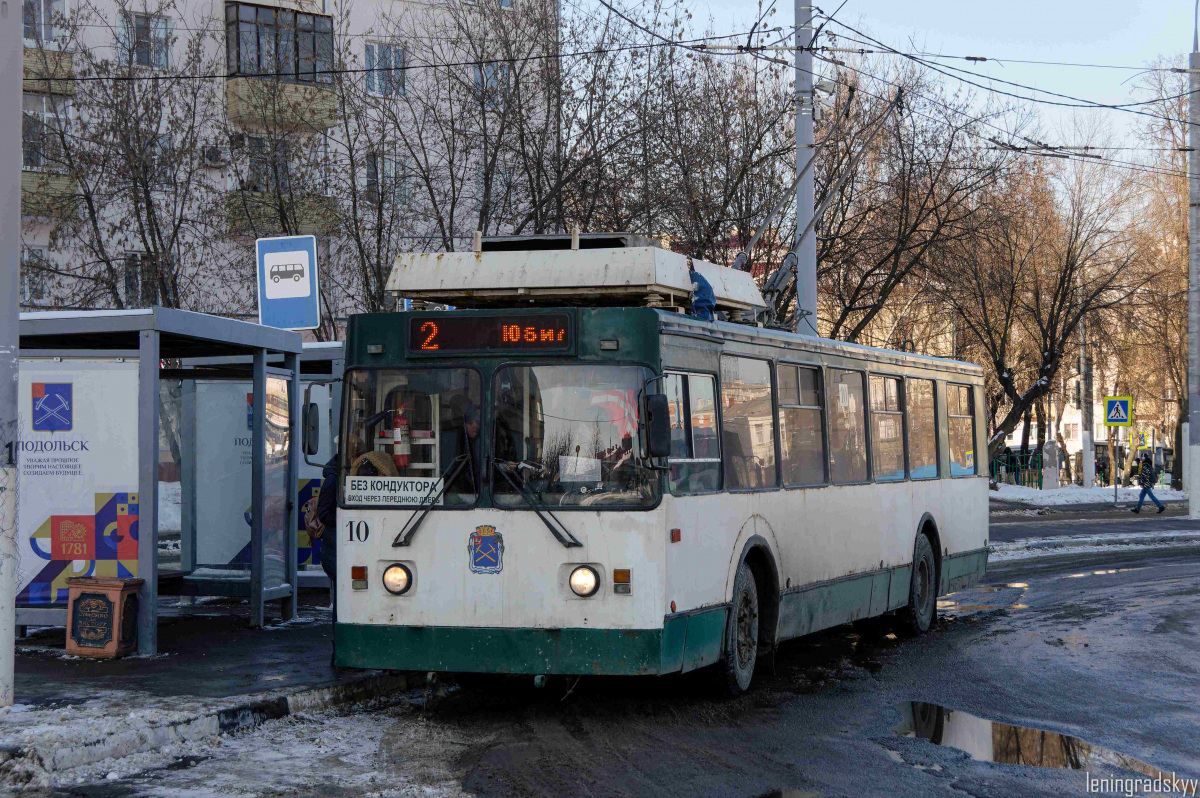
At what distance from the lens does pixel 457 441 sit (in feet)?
29.5

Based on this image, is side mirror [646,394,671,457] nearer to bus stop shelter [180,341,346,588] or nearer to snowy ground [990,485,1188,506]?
bus stop shelter [180,341,346,588]

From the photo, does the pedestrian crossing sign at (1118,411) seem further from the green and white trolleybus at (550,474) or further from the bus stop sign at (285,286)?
the green and white trolleybus at (550,474)

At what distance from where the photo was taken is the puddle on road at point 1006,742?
7738 millimetres

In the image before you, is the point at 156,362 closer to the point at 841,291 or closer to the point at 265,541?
the point at 265,541

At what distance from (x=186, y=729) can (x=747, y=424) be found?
4376 mm

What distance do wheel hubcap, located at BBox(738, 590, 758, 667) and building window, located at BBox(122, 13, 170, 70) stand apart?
757 inches

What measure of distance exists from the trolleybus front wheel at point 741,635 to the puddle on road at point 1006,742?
1.15 meters

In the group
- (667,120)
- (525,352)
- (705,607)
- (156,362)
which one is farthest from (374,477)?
(667,120)

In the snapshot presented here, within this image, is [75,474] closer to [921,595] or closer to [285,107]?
[921,595]

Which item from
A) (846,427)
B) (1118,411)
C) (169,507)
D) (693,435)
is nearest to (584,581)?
(693,435)

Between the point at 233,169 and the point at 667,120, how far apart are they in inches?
320

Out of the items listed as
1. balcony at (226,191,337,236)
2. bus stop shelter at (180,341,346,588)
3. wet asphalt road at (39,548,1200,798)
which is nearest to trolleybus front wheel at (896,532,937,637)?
wet asphalt road at (39,548,1200,798)

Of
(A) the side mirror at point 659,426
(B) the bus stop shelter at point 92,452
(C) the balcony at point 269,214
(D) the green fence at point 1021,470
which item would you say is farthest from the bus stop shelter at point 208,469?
(D) the green fence at point 1021,470

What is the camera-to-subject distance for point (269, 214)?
2658cm
